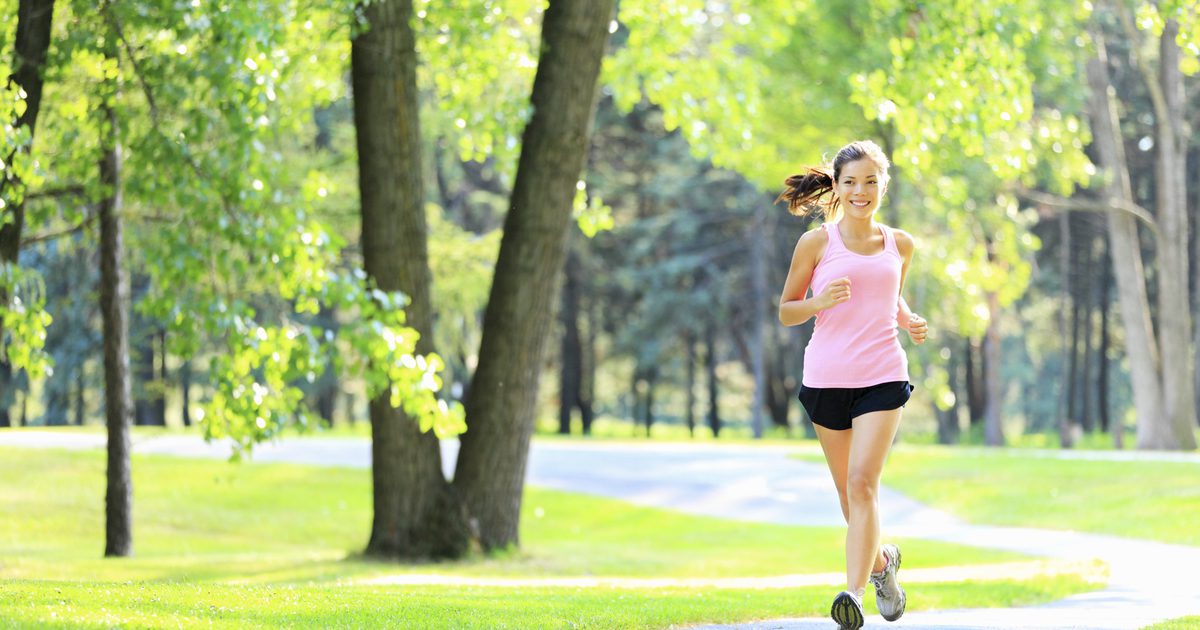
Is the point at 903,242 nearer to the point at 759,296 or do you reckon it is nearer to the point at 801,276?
the point at 801,276

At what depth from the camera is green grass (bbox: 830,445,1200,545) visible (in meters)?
19.0

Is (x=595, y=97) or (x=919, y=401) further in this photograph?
(x=919, y=401)

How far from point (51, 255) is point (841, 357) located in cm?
2675

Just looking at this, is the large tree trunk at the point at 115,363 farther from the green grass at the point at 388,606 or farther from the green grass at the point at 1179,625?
the green grass at the point at 1179,625

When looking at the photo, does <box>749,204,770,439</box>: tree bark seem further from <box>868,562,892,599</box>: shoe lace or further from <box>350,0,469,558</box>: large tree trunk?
<box>868,562,892,599</box>: shoe lace

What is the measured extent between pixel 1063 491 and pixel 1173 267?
9.85 m

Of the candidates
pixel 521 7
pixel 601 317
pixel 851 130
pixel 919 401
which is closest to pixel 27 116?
pixel 521 7

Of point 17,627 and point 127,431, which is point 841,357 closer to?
point 17,627

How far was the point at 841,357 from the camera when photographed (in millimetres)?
6570

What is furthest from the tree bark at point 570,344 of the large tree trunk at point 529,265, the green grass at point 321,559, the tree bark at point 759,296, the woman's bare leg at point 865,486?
the woman's bare leg at point 865,486

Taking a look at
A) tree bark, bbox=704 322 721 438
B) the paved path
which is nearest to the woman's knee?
the paved path

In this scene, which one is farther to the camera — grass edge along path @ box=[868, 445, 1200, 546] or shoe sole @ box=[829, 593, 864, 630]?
grass edge along path @ box=[868, 445, 1200, 546]

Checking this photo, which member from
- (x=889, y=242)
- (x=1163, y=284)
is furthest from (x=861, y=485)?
(x=1163, y=284)

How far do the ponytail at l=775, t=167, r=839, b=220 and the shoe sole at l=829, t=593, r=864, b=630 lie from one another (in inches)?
73.2
